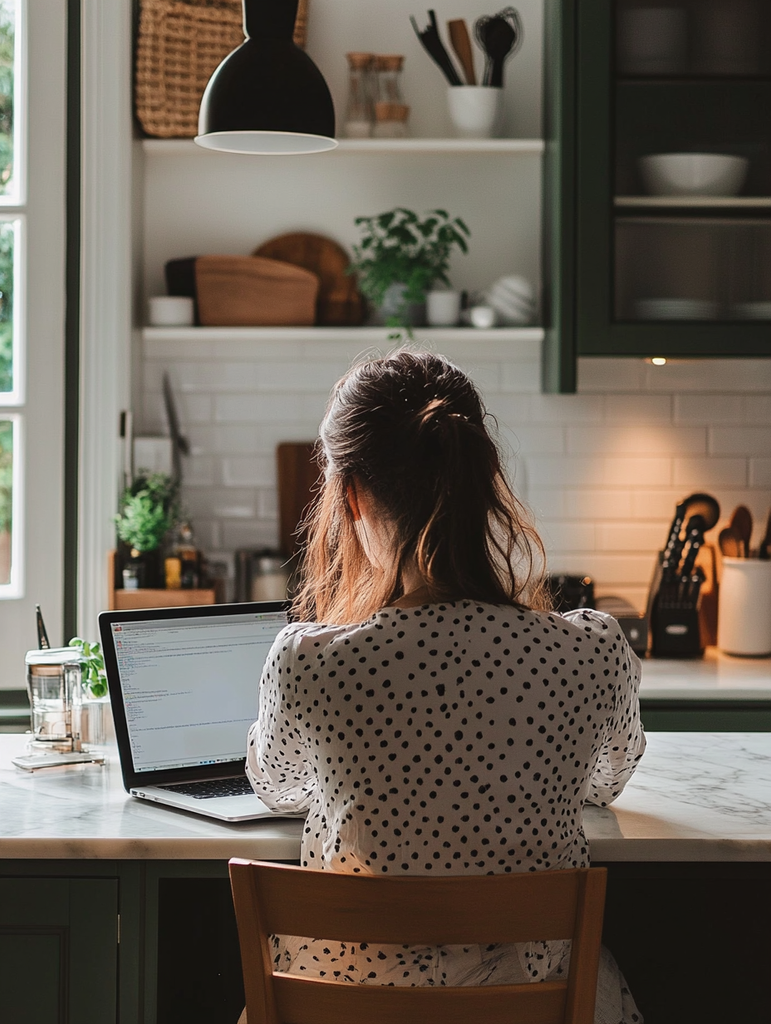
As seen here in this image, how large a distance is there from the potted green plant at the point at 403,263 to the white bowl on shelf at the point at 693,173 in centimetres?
48

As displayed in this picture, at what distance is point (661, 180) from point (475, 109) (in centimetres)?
52

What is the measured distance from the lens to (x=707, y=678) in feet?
9.25

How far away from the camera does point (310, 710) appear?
1.35 m

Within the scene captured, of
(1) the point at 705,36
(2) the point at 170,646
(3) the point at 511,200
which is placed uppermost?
(1) the point at 705,36

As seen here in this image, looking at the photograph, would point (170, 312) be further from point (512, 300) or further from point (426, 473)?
point (426, 473)

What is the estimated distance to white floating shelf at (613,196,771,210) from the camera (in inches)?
116

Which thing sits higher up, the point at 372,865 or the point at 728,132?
the point at 728,132

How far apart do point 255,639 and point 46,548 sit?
3.89 feet

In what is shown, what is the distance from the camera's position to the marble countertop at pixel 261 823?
152cm

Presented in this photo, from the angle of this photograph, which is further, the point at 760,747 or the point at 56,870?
the point at 760,747

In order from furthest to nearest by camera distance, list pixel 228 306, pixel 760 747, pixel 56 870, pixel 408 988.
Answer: pixel 228 306
pixel 760 747
pixel 56 870
pixel 408 988

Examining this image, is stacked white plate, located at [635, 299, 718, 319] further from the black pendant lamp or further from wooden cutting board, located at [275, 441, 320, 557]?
the black pendant lamp

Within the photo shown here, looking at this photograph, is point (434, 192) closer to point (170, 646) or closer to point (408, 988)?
point (170, 646)

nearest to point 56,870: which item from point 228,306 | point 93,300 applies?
point 93,300
